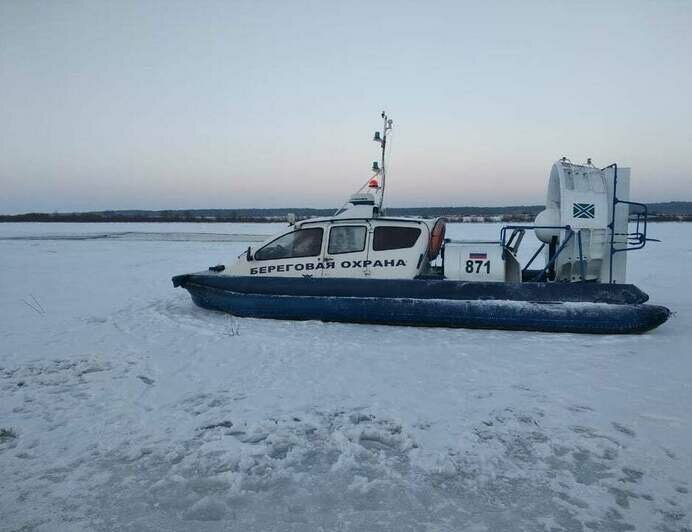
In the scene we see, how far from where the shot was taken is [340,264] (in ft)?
24.3

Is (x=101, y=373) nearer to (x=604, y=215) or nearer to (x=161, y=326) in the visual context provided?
(x=161, y=326)

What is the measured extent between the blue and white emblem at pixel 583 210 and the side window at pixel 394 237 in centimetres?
220

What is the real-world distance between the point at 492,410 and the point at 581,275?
12.6 ft

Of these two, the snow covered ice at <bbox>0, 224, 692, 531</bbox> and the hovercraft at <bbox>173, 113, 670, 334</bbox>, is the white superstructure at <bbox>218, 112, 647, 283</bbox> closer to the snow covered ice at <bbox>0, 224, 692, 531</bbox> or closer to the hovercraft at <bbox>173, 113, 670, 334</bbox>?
the hovercraft at <bbox>173, 113, 670, 334</bbox>

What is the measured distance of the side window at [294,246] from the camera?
754 centimetres

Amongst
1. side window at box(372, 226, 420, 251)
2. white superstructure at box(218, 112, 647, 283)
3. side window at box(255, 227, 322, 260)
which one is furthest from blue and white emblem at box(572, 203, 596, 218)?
side window at box(255, 227, 322, 260)

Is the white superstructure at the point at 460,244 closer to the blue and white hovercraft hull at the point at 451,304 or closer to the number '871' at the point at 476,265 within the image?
the number '871' at the point at 476,265

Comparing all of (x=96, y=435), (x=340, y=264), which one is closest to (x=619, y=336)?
(x=340, y=264)

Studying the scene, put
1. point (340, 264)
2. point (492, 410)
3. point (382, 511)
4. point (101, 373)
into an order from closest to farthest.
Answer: point (382, 511), point (492, 410), point (101, 373), point (340, 264)

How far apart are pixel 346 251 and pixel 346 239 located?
0.19 m

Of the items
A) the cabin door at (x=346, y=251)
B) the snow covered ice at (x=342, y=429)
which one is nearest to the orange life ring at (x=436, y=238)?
the cabin door at (x=346, y=251)

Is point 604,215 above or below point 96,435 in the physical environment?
above

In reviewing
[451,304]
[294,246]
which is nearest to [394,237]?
[451,304]

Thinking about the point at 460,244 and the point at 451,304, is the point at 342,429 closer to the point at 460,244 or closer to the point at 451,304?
the point at 451,304
